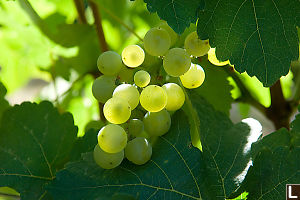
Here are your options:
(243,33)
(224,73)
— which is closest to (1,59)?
(224,73)

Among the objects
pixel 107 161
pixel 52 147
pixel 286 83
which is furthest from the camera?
pixel 286 83

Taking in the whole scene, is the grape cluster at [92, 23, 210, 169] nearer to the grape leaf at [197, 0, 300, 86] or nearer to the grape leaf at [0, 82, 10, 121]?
Result: the grape leaf at [197, 0, 300, 86]

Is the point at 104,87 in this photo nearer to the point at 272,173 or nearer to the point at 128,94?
the point at 128,94

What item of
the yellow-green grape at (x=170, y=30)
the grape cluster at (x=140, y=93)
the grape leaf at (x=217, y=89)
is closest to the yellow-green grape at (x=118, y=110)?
the grape cluster at (x=140, y=93)

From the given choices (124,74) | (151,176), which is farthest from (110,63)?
(151,176)

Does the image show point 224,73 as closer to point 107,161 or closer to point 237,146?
point 237,146

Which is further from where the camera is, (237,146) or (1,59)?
(1,59)

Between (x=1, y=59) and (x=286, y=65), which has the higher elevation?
(x=1, y=59)

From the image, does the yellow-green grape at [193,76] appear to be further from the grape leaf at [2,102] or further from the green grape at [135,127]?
the grape leaf at [2,102]

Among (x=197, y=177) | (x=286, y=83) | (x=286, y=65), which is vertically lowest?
(x=197, y=177)
